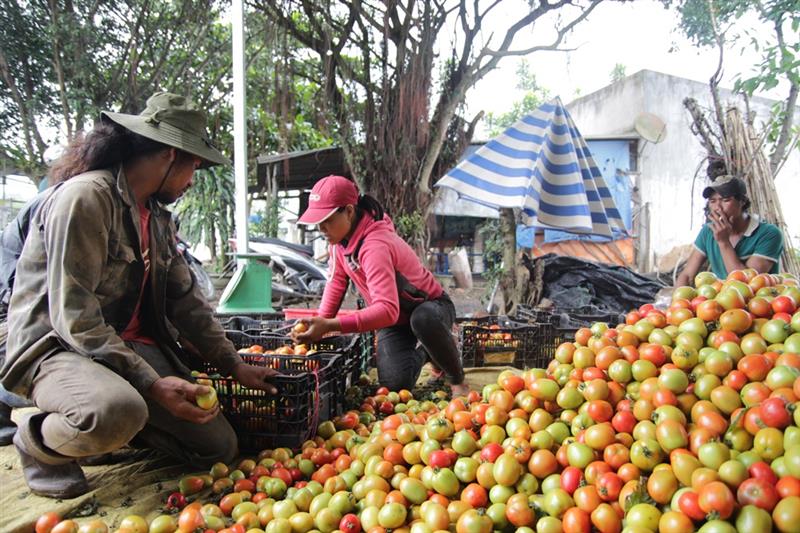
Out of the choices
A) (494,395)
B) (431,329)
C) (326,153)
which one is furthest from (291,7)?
(494,395)

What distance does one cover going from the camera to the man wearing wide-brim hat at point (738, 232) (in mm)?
3637

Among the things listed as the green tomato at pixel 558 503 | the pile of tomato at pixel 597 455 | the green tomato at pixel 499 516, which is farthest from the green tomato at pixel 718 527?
the green tomato at pixel 499 516

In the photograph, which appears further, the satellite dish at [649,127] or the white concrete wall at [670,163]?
the white concrete wall at [670,163]

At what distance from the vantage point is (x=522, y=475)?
1.70 meters

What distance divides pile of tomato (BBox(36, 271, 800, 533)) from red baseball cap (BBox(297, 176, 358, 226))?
119 cm

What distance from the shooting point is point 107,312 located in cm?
223

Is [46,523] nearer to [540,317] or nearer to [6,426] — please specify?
[6,426]

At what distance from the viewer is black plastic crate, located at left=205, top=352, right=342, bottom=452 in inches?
94.8

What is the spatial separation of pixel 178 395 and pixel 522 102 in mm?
24026

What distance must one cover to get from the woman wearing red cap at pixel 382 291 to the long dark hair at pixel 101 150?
844 mm

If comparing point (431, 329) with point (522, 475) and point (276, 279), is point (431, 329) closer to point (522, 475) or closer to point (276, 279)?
point (522, 475)

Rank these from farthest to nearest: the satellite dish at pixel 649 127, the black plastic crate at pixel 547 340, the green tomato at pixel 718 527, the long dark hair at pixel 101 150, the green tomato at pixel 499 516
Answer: the satellite dish at pixel 649 127 < the black plastic crate at pixel 547 340 < the long dark hair at pixel 101 150 < the green tomato at pixel 499 516 < the green tomato at pixel 718 527

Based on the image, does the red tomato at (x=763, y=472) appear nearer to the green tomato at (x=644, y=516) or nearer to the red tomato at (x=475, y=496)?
the green tomato at (x=644, y=516)

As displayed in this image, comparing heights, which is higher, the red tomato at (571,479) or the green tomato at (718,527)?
the green tomato at (718,527)
